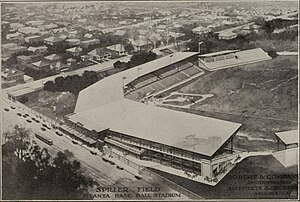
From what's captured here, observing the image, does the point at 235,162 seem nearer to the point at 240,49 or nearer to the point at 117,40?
the point at 240,49

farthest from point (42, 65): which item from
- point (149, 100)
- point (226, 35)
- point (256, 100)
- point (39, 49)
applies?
point (256, 100)

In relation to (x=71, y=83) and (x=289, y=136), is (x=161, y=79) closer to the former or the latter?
(x=71, y=83)

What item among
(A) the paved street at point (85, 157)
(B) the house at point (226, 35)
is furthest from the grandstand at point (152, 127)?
(B) the house at point (226, 35)

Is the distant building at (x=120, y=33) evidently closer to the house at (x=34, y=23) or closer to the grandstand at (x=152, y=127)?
the grandstand at (x=152, y=127)

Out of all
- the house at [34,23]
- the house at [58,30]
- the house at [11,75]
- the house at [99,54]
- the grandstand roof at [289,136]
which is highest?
the house at [34,23]

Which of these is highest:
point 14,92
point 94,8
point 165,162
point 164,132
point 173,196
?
point 94,8

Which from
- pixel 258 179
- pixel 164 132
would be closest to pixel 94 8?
pixel 164 132
